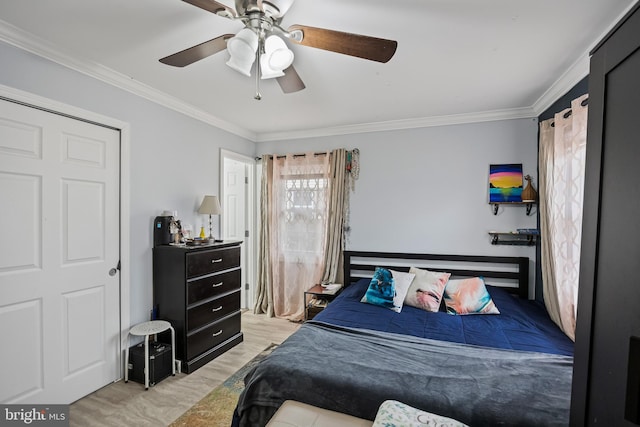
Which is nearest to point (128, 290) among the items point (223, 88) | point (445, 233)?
point (223, 88)

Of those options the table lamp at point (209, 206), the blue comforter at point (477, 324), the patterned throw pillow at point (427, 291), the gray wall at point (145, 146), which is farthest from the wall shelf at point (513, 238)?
the gray wall at point (145, 146)

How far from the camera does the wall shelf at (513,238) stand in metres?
3.13

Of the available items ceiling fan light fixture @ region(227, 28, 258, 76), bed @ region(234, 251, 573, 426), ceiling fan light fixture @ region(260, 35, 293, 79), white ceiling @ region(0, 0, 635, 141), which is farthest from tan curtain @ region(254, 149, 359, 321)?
ceiling fan light fixture @ region(227, 28, 258, 76)

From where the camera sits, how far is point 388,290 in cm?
291

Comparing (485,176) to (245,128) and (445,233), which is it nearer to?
(445,233)

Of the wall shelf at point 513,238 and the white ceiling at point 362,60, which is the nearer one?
the white ceiling at point 362,60

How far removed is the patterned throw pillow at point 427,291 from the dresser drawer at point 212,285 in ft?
6.09

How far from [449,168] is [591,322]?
10.1 ft

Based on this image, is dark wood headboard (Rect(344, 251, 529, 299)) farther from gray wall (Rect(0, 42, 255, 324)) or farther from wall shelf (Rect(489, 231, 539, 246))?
gray wall (Rect(0, 42, 255, 324))

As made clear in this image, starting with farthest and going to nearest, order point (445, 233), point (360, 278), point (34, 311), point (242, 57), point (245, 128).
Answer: point (245, 128) → point (360, 278) → point (445, 233) → point (34, 311) → point (242, 57)

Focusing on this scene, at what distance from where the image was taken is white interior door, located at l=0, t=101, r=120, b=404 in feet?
6.24

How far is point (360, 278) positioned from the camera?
373cm

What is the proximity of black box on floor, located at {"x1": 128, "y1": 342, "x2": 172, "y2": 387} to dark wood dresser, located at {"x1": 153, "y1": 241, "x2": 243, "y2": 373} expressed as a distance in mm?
140

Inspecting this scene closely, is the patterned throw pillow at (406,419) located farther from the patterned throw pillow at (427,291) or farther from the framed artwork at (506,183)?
the framed artwork at (506,183)
